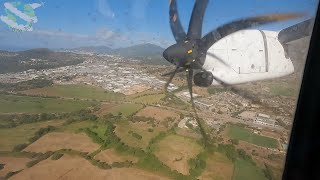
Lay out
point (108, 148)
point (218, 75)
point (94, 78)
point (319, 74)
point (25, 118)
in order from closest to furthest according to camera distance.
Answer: point (319, 74) → point (218, 75) → point (25, 118) → point (108, 148) → point (94, 78)

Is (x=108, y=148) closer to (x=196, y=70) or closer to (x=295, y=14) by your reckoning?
(x=196, y=70)

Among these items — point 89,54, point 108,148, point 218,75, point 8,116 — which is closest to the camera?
point 218,75

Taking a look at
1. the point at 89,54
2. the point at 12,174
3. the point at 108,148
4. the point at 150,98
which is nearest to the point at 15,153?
the point at 12,174

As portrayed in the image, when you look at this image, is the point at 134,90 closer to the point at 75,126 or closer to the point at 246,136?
the point at 75,126

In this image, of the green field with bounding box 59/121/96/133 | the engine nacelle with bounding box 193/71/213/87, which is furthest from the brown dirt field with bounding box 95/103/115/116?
the engine nacelle with bounding box 193/71/213/87

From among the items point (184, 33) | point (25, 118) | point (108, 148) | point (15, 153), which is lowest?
point (108, 148)

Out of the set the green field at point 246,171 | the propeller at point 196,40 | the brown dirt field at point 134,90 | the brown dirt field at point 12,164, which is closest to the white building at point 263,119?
the green field at point 246,171

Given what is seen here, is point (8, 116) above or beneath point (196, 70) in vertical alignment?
beneath
